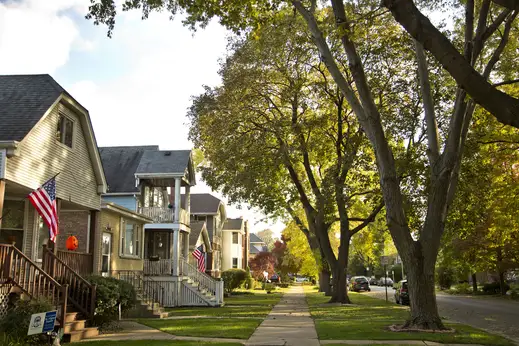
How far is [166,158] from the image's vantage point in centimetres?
2884

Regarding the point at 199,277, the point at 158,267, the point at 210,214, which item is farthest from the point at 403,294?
the point at 210,214

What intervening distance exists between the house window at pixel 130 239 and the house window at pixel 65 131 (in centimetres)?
732

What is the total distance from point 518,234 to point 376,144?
85.6ft

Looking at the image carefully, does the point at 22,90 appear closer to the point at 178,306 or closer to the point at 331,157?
the point at 178,306

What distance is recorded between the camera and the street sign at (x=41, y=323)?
32.2 feet

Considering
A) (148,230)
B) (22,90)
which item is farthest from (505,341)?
(148,230)

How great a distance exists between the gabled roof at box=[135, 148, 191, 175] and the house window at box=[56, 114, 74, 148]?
11.3 meters

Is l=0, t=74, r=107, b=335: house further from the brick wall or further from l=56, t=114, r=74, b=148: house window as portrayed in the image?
the brick wall

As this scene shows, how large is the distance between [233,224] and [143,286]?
1522 inches

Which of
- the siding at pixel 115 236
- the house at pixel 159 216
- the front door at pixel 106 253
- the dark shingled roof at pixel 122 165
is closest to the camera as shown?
the siding at pixel 115 236

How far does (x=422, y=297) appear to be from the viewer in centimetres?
1372

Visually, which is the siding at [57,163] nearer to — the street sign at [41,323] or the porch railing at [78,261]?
the porch railing at [78,261]

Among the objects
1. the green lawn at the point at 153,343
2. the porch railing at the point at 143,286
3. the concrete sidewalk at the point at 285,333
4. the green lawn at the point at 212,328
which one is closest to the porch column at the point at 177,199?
the porch railing at the point at 143,286

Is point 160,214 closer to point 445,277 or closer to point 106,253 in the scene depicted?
point 106,253
